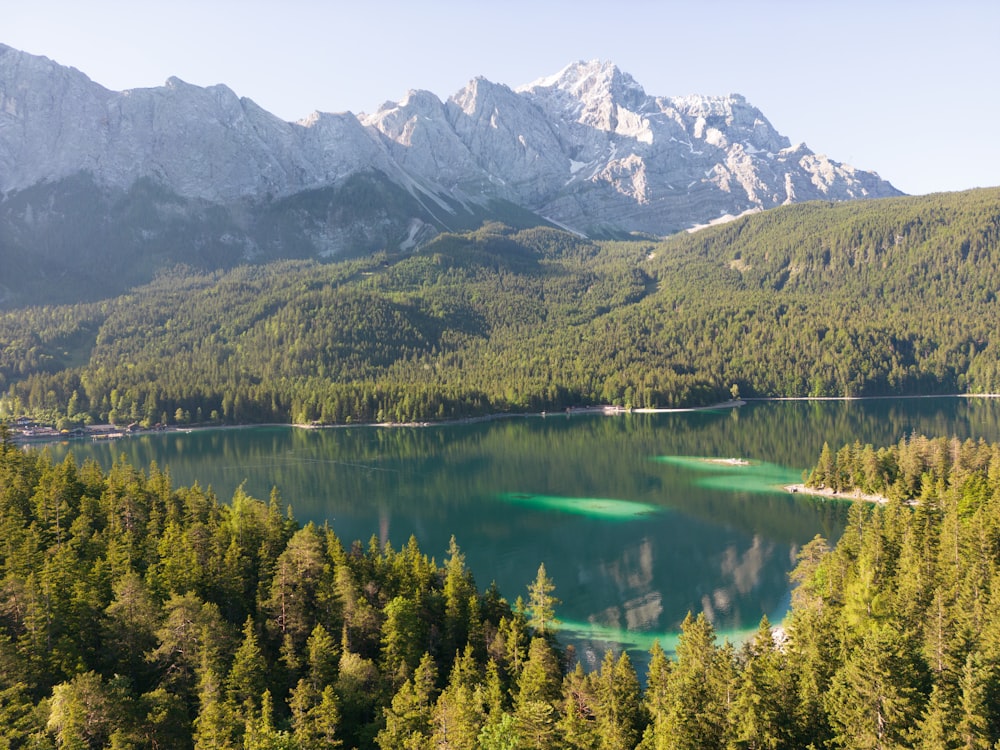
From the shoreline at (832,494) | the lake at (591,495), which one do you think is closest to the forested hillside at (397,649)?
the lake at (591,495)

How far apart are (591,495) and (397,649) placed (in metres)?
68.6

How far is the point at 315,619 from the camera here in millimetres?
55062

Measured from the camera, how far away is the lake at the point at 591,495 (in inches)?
2908

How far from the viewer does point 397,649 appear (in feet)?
166

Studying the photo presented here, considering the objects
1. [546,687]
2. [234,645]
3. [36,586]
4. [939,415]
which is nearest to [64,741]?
[234,645]

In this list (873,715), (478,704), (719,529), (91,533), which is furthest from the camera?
(719,529)

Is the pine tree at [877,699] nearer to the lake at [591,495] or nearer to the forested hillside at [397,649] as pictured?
the forested hillside at [397,649]

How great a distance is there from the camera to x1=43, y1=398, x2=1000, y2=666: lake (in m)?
73.9

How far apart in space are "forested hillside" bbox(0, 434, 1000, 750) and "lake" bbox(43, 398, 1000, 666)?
882 cm

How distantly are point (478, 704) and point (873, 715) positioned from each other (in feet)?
61.8

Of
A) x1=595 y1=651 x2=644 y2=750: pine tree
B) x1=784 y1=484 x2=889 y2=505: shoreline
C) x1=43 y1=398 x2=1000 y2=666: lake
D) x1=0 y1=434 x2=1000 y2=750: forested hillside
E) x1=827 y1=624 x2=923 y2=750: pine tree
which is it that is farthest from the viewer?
x1=784 y1=484 x2=889 y2=505: shoreline

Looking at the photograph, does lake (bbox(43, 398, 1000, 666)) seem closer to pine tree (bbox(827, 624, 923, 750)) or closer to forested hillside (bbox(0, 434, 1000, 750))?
forested hillside (bbox(0, 434, 1000, 750))

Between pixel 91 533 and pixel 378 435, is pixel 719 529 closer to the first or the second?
pixel 91 533

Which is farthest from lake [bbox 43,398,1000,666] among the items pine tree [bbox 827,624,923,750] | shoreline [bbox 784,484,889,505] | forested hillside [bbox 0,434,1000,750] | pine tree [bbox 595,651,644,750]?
pine tree [bbox 827,624,923,750]
